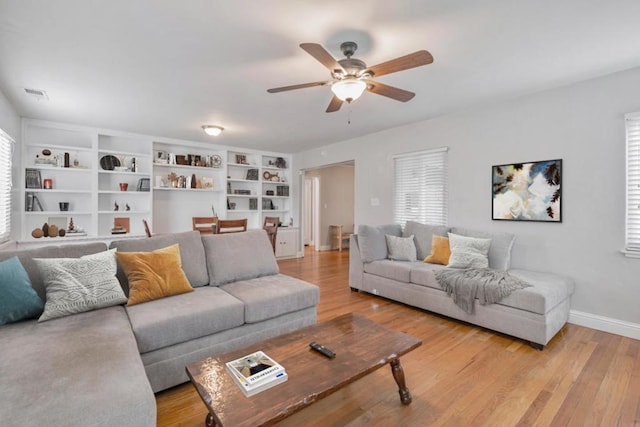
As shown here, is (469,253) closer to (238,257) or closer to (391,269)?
(391,269)

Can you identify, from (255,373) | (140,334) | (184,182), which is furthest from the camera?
(184,182)

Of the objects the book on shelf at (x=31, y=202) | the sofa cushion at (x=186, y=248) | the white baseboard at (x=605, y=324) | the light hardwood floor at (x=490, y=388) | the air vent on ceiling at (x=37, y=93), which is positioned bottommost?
the light hardwood floor at (x=490, y=388)

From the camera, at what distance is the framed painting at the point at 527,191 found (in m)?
3.10

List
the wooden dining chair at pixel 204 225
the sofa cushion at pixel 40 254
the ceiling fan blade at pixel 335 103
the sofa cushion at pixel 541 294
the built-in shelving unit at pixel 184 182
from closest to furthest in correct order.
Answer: the sofa cushion at pixel 40 254 < the sofa cushion at pixel 541 294 < the ceiling fan blade at pixel 335 103 < the wooden dining chair at pixel 204 225 < the built-in shelving unit at pixel 184 182

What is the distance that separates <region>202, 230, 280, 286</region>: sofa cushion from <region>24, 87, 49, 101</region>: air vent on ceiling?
8.27ft

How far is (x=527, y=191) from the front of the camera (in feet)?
10.8

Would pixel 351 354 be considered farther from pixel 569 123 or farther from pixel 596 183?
pixel 569 123

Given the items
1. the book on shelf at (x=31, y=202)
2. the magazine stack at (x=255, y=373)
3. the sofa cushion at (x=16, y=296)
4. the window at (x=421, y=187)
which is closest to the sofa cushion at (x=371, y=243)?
the window at (x=421, y=187)

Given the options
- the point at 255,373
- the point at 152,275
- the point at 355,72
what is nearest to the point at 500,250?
the point at 355,72

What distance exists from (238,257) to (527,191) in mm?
3210

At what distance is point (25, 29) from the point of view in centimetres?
205

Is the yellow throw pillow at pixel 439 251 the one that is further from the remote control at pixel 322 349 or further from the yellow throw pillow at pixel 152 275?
the yellow throw pillow at pixel 152 275

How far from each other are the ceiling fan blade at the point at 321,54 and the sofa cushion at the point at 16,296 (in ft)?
7.27

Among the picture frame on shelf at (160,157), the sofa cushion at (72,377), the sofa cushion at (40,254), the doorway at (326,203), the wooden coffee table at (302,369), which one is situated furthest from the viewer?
the doorway at (326,203)
